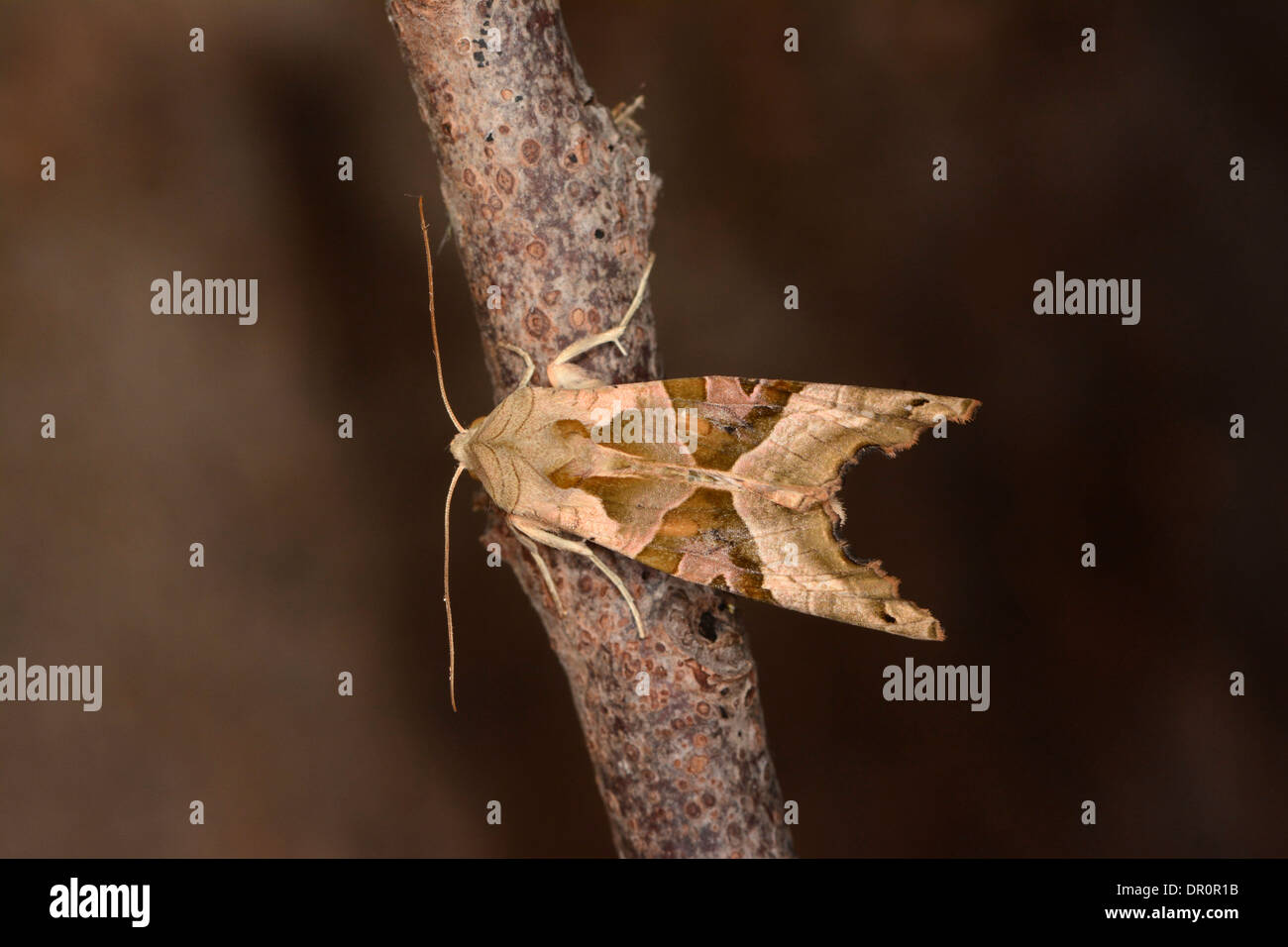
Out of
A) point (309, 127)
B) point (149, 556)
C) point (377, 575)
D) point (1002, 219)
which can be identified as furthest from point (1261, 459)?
point (149, 556)

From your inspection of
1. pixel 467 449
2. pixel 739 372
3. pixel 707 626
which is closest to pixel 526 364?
pixel 467 449

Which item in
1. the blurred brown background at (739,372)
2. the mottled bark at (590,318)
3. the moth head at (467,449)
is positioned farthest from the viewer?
the blurred brown background at (739,372)

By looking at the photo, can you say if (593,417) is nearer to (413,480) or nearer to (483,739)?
(413,480)

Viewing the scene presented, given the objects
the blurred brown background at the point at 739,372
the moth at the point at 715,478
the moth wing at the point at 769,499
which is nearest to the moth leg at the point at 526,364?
the moth at the point at 715,478

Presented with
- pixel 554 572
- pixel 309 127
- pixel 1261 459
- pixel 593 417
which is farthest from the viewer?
pixel 1261 459

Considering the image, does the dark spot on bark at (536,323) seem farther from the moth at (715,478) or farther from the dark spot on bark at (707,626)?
the dark spot on bark at (707,626)

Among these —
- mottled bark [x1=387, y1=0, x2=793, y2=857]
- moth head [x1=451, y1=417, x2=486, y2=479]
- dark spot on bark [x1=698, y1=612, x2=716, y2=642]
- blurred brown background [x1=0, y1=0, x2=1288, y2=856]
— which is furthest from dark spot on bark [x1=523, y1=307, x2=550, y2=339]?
blurred brown background [x1=0, y1=0, x2=1288, y2=856]
